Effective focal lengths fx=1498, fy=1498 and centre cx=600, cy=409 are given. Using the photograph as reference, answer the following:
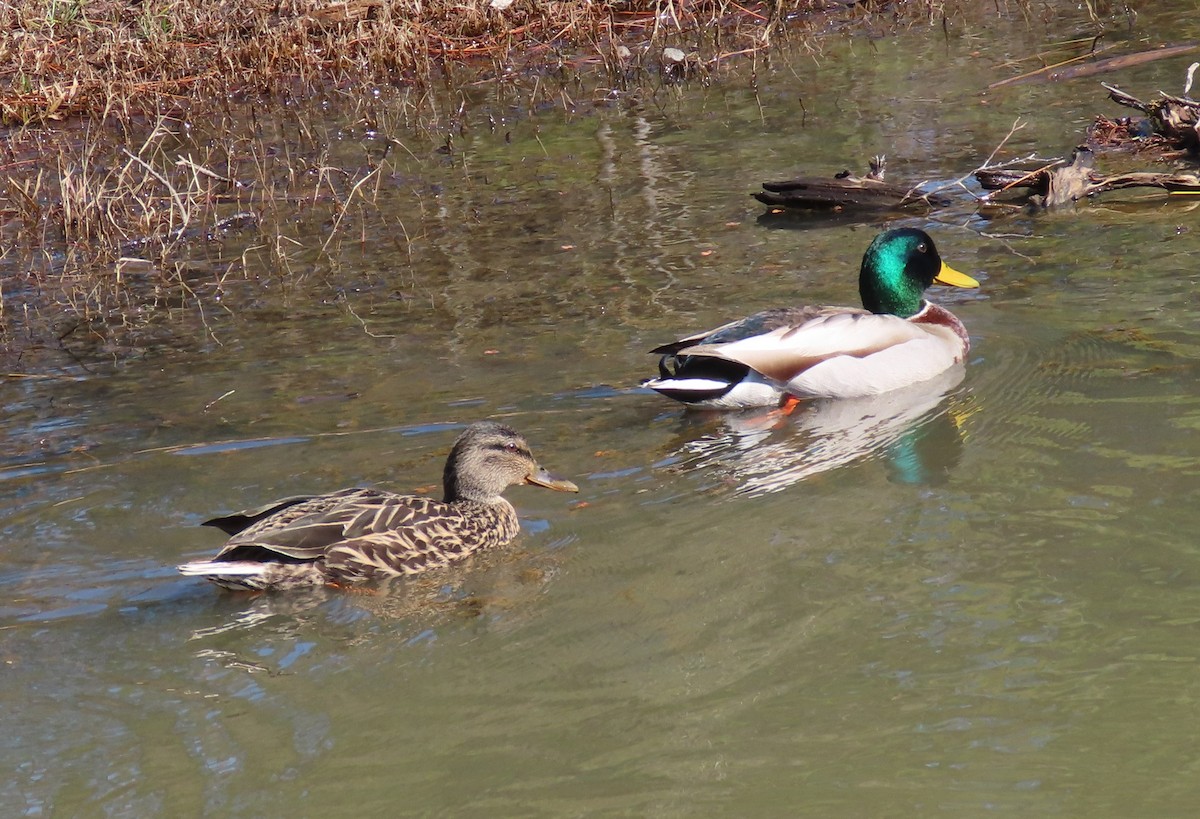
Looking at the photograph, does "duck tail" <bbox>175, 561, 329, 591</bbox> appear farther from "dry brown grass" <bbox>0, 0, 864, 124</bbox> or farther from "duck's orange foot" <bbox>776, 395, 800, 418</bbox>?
"dry brown grass" <bbox>0, 0, 864, 124</bbox>

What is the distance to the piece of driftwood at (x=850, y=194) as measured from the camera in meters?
9.62

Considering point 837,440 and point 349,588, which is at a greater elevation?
point 837,440

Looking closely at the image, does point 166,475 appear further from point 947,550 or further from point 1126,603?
point 1126,603

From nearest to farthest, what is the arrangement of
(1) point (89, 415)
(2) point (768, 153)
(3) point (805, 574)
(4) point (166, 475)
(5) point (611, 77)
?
(3) point (805, 574)
(4) point (166, 475)
(1) point (89, 415)
(2) point (768, 153)
(5) point (611, 77)

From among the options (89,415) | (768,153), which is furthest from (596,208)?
(89,415)

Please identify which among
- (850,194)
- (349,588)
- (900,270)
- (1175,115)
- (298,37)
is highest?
(298,37)

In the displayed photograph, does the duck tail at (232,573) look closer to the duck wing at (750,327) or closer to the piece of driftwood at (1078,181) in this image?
the duck wing at (750,327)

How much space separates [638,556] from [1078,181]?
17.2ft

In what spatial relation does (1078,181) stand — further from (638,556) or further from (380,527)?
(380,527)

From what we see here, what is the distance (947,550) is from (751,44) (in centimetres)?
1106

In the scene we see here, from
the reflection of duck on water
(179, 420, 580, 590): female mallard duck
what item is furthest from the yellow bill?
(179, 420, 580, 590): female mallard duck

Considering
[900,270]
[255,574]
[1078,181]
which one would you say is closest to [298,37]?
[1078,181]

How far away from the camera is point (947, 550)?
4953mm

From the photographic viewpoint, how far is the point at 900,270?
7.78 m
